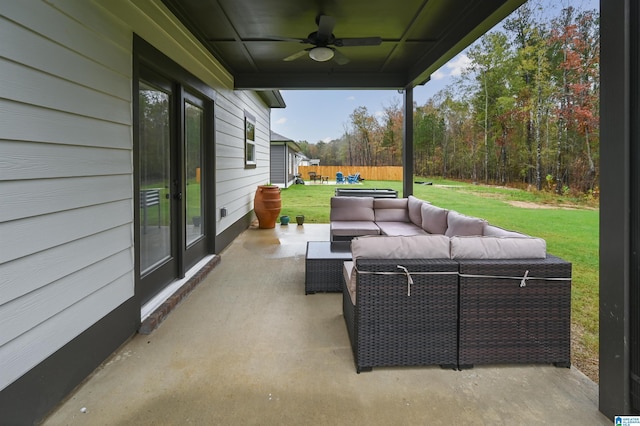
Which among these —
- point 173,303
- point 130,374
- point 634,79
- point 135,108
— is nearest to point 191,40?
point 135,108

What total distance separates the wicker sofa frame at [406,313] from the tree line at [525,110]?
5.60 m

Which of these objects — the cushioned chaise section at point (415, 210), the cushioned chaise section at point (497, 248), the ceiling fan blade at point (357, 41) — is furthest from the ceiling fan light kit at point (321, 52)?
the cushioned chaise section at point (497, 248)

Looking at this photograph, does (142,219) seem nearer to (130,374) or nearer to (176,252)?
(176,252)

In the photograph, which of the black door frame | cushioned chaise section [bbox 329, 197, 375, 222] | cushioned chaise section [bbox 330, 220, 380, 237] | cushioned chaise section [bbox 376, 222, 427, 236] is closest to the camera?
the black door frame

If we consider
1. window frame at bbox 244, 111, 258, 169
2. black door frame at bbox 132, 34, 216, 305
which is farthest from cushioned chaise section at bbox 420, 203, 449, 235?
window frame at bbox 244, 111, 258, 169

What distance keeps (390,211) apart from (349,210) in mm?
684

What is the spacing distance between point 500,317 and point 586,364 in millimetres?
711

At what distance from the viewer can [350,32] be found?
4.67 meters

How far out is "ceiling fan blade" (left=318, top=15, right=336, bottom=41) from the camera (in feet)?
12.5

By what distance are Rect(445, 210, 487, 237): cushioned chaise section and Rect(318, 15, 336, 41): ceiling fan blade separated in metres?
2.41

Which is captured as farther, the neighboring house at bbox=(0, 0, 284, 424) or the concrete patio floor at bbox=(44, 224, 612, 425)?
the concrete patio floor at bbox=(44, 224, 612, 425)

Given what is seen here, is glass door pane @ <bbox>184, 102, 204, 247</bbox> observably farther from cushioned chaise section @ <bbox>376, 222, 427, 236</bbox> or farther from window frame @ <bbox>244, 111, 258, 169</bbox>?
window frame @ <bbox>244, 111, 258, 169</bbox>

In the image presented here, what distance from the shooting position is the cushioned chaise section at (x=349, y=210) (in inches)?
240

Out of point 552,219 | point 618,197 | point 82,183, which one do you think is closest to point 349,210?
point 82,183
